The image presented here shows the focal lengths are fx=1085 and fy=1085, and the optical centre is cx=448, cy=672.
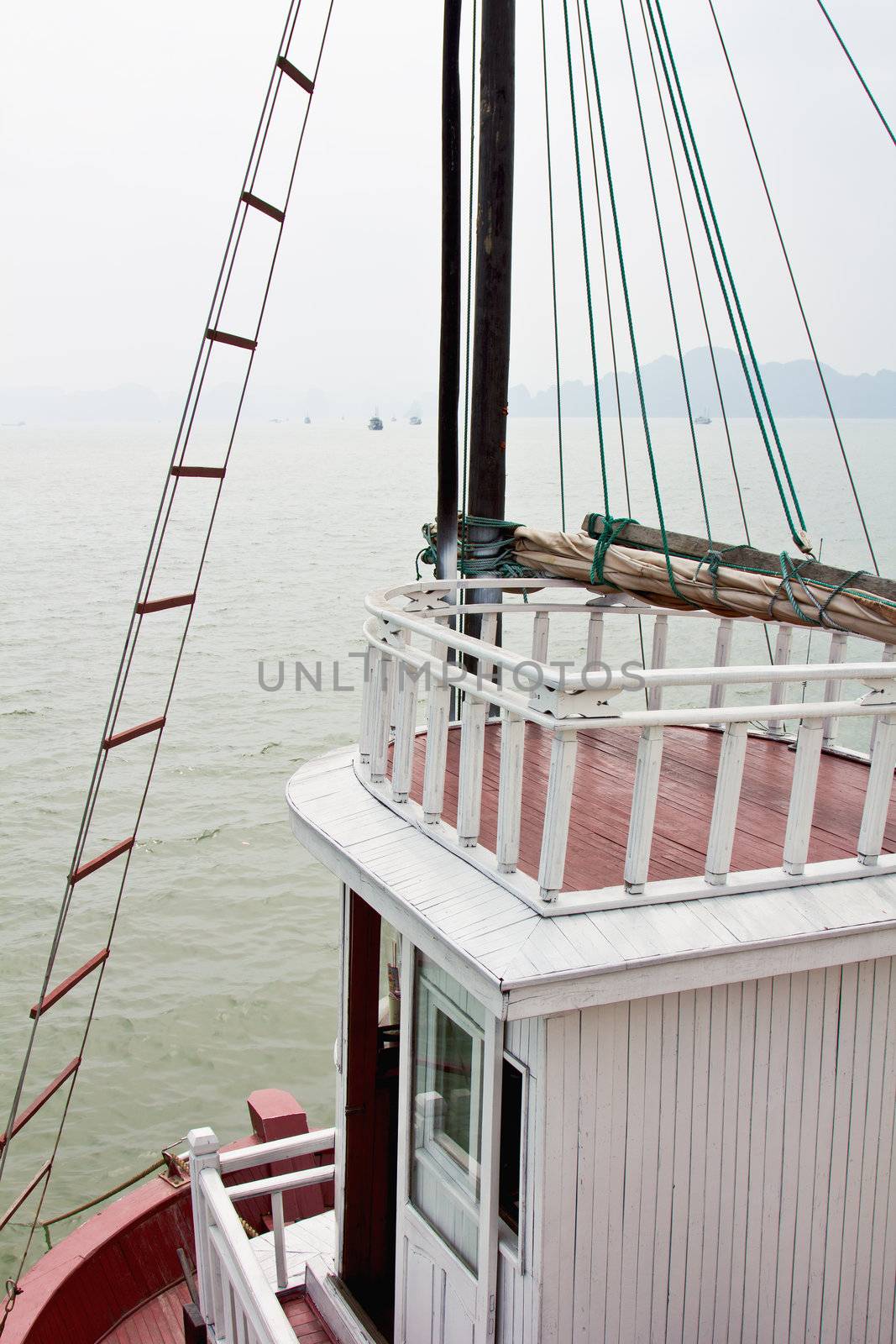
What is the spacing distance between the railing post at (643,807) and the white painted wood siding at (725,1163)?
42 centimetres

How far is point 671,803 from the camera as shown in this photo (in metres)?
5.12

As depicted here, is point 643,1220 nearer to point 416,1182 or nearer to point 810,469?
point 416,1182

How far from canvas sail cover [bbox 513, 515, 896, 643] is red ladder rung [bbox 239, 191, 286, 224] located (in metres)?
2.32

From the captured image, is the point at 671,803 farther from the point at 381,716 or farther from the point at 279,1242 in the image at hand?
the point at 279,1242

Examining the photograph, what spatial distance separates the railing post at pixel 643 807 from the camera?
146 inches

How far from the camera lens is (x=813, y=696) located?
897 inches

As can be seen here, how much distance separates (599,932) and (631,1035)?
0.40 metres

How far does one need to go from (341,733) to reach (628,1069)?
17050 mm

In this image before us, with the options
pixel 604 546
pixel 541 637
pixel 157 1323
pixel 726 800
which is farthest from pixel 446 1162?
pixel 157 1323

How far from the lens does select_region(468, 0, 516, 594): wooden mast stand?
20.3ft

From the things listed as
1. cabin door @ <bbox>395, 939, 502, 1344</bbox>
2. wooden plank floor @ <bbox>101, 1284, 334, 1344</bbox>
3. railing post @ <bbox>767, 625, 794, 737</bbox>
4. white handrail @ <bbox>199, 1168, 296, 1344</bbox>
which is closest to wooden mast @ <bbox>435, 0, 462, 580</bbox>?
railing post @ <bbox>767, 625, 794, 737</bbox>

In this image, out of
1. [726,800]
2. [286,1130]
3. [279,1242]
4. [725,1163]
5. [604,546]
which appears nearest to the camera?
[726,800]

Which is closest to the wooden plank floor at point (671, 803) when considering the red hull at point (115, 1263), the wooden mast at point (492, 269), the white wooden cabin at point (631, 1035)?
the white wooden cabin at point (631, 1035)

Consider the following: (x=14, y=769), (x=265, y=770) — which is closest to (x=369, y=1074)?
(x=265, y=770)
